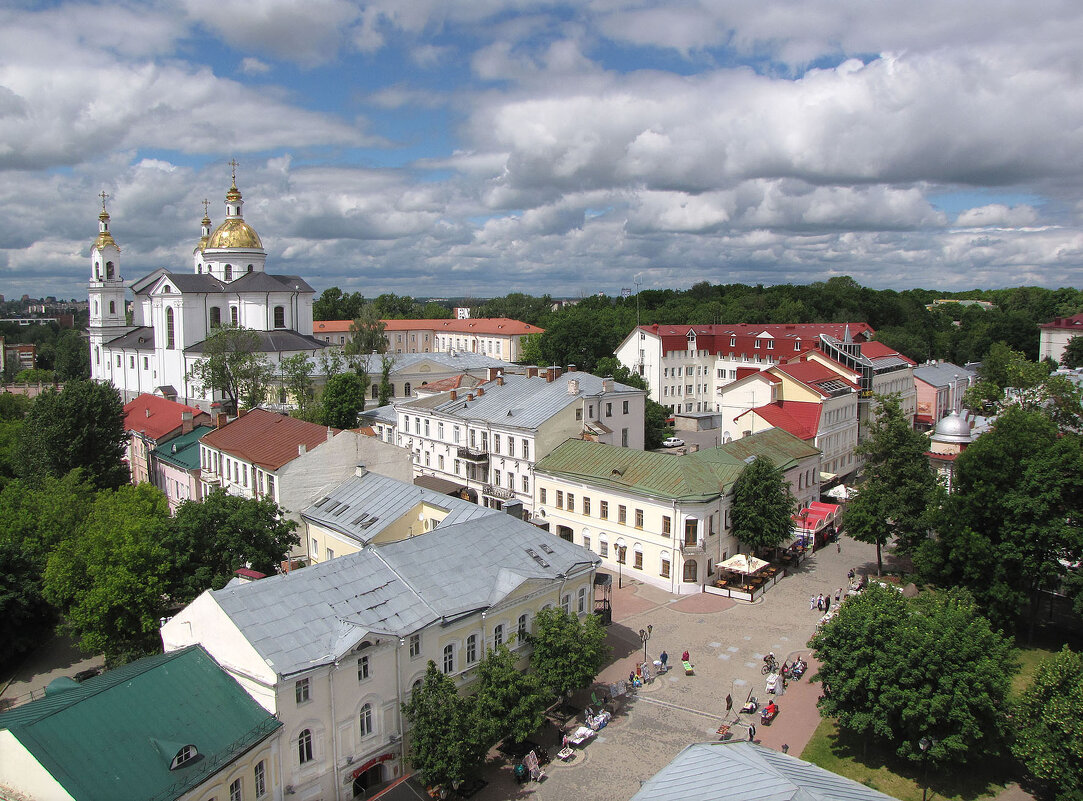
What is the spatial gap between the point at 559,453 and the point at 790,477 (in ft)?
50.3

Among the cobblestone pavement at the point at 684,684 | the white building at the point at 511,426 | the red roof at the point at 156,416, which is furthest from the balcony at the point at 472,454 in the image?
the red roof at the point at 156,416

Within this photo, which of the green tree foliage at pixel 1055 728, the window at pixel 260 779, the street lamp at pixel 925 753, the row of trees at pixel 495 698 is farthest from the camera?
the street lamp at pixel 925 753

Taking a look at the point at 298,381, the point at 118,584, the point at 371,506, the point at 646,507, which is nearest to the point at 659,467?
the point at 646,507

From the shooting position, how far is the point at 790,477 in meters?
49.2

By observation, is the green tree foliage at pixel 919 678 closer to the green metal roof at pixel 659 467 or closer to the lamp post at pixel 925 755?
the lamp post at pixel 925 755

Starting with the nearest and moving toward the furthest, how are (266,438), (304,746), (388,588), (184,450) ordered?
(304,746), (388,588), (266,438), (184,450)

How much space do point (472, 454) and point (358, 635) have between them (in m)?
27.9

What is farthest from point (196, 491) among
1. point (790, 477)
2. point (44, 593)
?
point (790, 477)

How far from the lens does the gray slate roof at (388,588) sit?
2167cm

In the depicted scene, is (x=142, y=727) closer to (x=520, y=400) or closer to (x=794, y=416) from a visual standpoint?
(x=520, y=400)

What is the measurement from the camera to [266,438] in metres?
43.4

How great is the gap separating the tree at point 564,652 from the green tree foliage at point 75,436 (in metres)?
36.7

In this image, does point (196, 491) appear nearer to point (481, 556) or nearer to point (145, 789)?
→ point (481, 556)

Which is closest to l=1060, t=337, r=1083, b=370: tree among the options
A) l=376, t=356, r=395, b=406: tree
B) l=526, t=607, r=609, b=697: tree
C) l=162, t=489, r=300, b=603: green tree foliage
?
l=376, t=356, r=395, b=406: tree
